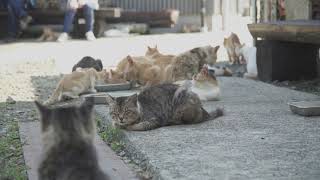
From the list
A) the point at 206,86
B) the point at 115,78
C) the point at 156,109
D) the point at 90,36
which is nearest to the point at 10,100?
the point at 115,78

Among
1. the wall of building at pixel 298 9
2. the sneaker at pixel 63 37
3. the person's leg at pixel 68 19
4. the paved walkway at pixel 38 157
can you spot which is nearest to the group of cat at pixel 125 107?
the paved walkway at pixel 38 157

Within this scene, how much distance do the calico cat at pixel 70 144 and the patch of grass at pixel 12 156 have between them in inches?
46.9

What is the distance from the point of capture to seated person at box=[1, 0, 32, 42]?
17.6 m

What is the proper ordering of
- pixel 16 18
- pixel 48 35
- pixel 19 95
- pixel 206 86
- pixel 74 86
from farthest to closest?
pixel 16 18 < pixel 48 35 < pixel 19 95 < pixel 74 86 < pixel 206 86

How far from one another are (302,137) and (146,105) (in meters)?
1.47

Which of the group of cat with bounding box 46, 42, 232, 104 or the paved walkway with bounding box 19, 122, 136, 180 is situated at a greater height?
the group of cat with bounding box 46, 42, 232, 104

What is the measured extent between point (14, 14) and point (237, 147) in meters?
13.9

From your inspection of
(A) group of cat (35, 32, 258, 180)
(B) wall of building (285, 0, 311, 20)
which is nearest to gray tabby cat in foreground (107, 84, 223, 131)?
(A) group of cat (35, 32, 258, 180)

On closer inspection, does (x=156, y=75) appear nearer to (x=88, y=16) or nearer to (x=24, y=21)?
(x=88, y=16)

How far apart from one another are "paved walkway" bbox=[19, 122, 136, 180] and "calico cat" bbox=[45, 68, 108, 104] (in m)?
1.21

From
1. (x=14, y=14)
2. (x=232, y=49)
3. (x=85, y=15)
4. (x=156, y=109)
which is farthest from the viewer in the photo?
(x=14, y=14)

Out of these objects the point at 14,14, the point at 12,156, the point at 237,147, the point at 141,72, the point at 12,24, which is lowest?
the point at 12,156

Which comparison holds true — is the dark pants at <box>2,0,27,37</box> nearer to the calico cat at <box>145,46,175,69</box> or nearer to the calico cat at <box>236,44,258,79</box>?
the calico cat at <box>236,44,258,79</box>

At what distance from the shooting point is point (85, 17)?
56.9 ft
